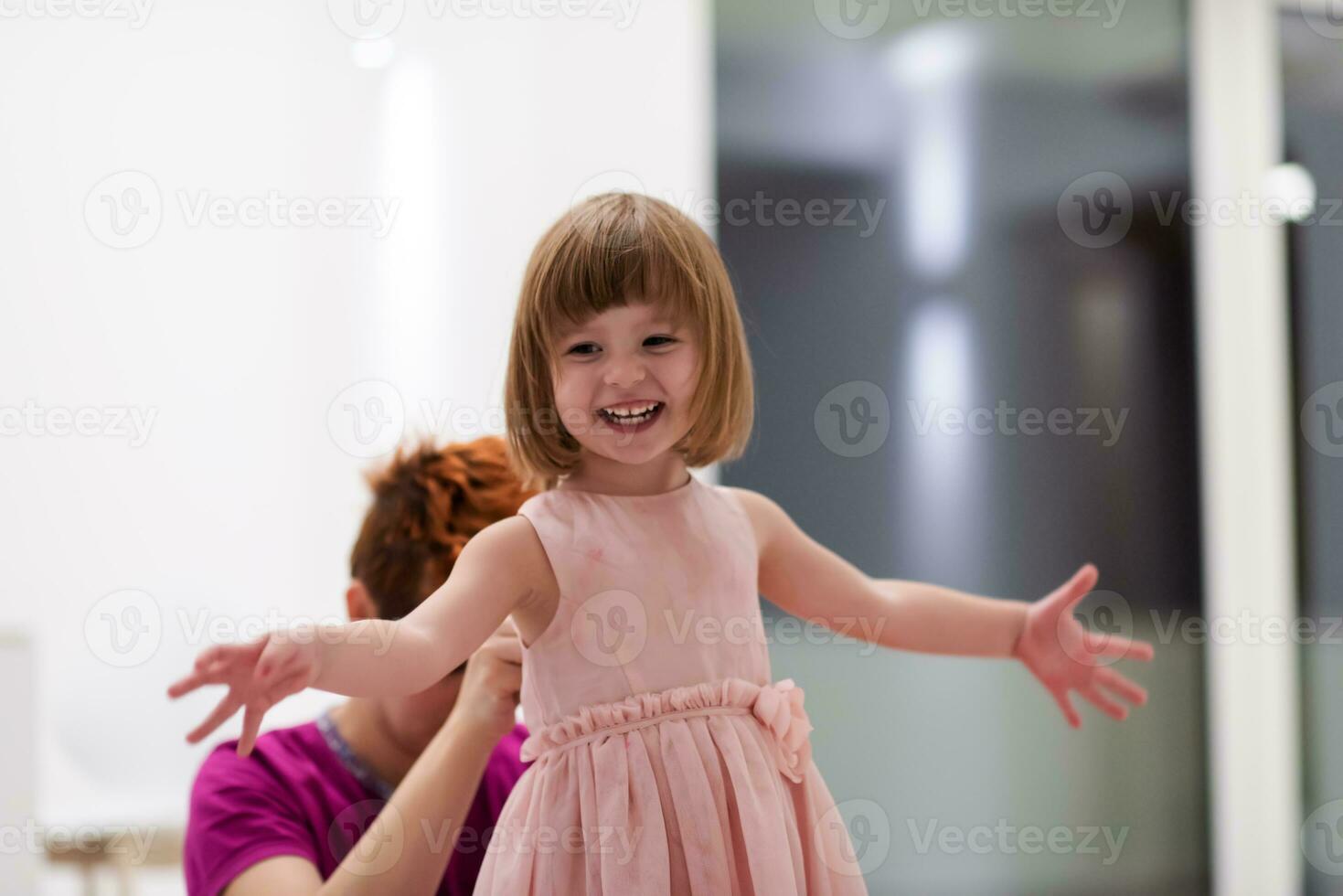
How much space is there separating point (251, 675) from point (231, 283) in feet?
4.98

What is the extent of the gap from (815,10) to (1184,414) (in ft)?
4.02

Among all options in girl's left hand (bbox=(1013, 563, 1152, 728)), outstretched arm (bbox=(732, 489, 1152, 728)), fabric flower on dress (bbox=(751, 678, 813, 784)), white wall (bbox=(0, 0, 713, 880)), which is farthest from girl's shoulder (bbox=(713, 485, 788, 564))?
white wall (bbox=(0, 0, 713, 880))

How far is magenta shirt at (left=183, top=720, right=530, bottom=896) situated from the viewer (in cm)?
100

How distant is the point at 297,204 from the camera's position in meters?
1.96

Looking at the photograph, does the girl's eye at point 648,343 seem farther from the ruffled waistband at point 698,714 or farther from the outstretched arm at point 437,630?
the ruffled waistband at point 698,714

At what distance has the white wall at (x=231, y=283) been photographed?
1.85 metres

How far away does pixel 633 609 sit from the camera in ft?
2.51

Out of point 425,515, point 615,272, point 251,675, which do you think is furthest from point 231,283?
point 251,675

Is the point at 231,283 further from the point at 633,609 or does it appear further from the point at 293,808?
the point at 633,609

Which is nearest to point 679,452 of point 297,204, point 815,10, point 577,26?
point 297,204

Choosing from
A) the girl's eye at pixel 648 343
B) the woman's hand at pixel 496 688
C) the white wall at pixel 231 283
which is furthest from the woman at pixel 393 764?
the white wall at pixel 231 283

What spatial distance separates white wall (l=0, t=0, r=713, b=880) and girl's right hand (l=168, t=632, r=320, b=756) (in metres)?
1.22

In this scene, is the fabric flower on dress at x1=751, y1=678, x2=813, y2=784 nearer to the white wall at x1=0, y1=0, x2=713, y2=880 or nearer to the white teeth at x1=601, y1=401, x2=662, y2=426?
the white teeth at x1=601, y1=401, x2=662, y2=426

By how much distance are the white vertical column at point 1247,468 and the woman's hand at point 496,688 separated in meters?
2.22
